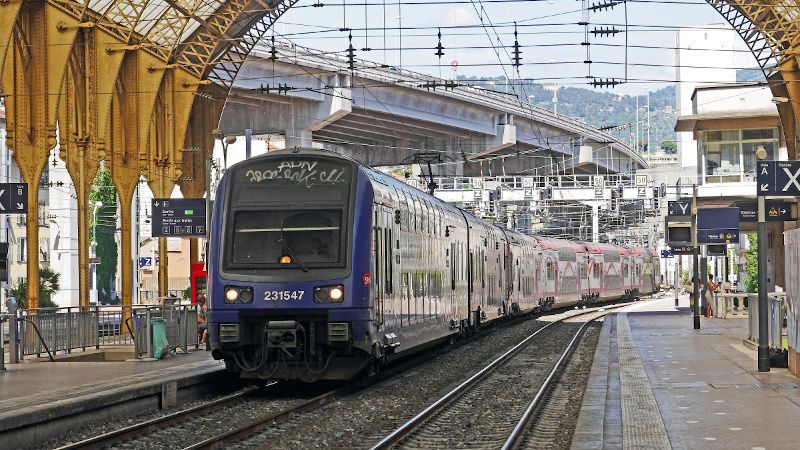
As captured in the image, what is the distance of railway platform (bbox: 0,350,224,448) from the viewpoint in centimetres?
1463

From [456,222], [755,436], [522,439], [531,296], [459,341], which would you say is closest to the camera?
[755,436]

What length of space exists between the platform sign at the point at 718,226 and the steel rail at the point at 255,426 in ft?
75.3

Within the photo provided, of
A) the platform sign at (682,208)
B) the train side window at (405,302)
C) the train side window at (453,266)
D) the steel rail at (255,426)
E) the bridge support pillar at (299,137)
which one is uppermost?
the bridge support pillar at (299,137)

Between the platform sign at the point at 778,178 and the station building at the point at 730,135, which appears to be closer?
the platform sign at the point at 778,178

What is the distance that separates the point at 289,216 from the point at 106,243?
8302cm

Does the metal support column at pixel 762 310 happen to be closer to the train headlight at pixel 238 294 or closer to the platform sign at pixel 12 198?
the train headlight at pixel 238 294

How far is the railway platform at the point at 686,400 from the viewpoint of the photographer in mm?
12930

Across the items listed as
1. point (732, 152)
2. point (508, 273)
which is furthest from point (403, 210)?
point (732, 152)

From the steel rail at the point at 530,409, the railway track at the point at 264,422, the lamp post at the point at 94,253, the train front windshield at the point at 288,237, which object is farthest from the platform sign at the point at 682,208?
the lamp post at the point at 94,253

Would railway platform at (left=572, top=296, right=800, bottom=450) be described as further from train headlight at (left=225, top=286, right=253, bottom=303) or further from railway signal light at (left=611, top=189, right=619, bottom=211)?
railway signal light at (left=611, top=189, right=619, bottom=211)

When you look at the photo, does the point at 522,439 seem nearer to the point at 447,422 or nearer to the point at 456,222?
the point at 447,422

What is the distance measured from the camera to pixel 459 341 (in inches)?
1368

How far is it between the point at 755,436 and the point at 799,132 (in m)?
32.0

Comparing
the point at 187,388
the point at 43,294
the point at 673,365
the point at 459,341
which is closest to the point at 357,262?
the point at 187,388
